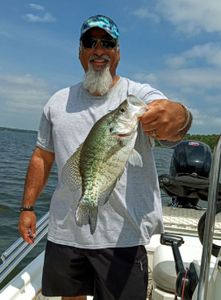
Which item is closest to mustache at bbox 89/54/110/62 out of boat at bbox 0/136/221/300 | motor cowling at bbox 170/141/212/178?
boat at bbox 0/136/221/300

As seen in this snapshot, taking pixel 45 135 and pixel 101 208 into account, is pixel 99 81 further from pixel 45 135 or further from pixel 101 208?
pixel 101 208

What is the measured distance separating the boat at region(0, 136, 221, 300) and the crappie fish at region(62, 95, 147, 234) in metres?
0.39

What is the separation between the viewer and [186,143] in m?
5.23

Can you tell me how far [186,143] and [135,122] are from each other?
3.45 m

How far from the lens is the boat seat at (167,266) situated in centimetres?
303

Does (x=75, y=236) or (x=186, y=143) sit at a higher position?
(x=186, y=143)

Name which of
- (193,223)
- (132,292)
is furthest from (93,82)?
(193,223)

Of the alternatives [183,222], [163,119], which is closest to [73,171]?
[163,119]

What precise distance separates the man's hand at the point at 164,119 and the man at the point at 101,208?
28 cm

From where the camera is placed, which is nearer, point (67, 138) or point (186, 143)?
point (67, 138)

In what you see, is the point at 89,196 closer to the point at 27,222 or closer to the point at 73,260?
the point at 73,260

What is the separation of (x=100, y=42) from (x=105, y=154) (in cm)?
89

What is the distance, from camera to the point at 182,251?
11.0ft

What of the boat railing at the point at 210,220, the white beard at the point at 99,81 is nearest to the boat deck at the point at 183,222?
the white beard at the point at 99,81
